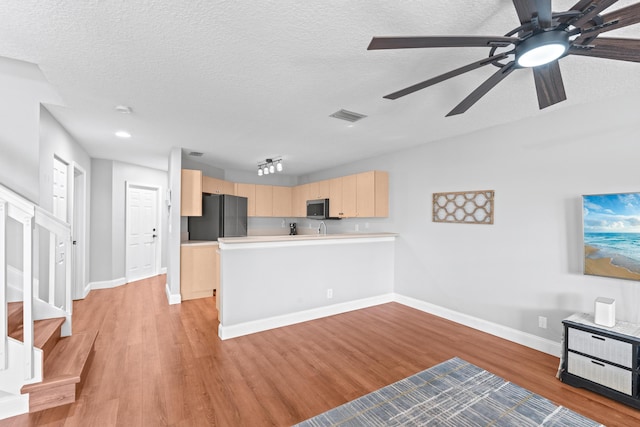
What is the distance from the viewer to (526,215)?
316cm

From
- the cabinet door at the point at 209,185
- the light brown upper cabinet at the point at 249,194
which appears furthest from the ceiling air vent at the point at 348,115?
the light brown upper cabinet at the point at 249,194

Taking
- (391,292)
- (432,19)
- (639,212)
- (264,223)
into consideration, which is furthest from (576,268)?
(264,223)

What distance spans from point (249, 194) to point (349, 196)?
99.0 inches

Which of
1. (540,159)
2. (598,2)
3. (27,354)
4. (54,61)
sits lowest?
(27,354)

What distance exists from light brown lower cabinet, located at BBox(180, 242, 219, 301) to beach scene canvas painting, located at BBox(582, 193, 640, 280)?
4.68m

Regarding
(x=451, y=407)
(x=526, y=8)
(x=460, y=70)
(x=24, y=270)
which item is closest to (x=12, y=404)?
(x=24, y=270)

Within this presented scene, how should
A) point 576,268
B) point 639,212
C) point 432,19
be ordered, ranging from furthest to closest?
point 576,268 → point 639,212 → point 432,19

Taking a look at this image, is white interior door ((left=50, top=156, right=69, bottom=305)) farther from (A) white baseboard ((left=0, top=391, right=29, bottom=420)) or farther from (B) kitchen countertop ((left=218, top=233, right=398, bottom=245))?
(B) kitchen countertop ((left=218, top=233, right=398, bottom=245))

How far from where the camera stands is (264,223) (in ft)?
23.5

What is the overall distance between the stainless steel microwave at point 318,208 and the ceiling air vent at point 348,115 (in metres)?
2.68

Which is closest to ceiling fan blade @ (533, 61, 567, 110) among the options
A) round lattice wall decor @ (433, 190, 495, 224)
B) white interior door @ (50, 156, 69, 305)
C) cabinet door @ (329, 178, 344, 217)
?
round lattice wall decor @ (433, 190, 495, 224)

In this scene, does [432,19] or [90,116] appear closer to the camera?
[432,19]

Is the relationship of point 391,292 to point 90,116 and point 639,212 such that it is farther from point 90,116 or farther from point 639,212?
point 90,116

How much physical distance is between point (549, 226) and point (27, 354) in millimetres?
4693
